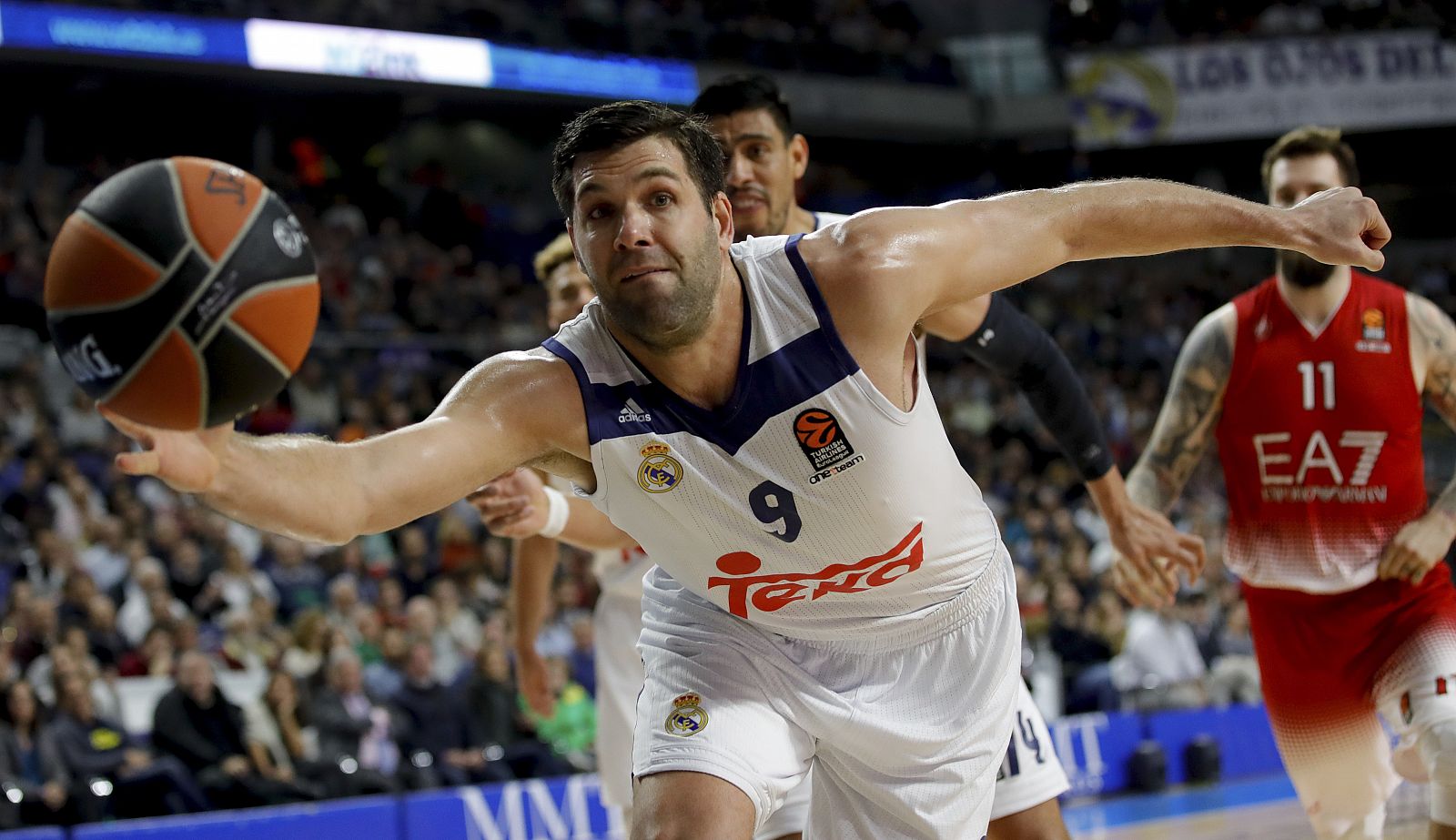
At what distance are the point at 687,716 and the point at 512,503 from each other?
1313 mm

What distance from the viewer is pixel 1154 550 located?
5043 millimetres

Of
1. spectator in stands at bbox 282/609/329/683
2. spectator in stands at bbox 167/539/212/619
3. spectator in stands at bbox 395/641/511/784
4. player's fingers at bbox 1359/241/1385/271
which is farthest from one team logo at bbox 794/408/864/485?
spectator in stands at bbox 167/539/212/619

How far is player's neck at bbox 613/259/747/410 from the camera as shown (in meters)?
3.71

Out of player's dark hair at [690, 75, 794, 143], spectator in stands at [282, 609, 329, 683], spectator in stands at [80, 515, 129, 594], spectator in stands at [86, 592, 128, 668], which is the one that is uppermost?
player's dark hair at [690, 75, 794, 143]

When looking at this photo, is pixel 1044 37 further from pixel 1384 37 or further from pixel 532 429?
pixel 532 429

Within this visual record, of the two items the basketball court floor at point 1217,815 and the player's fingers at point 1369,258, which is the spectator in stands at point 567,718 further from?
the player's fingers at point 1369,258

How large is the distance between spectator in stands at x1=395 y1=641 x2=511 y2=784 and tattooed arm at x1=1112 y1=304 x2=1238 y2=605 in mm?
5589

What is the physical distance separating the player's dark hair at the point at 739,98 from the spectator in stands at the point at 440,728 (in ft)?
19.7

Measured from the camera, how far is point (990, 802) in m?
4.07

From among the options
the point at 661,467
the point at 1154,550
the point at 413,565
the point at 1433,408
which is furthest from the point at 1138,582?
the point at 413,565

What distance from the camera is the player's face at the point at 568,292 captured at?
608 centimetres

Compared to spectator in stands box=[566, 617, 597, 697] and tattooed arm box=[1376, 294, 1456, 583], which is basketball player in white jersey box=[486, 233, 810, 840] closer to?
tattooed arm box=[1376, 294, 1456, 583]

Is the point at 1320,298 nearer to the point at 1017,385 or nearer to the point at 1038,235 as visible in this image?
the point at 1017,385

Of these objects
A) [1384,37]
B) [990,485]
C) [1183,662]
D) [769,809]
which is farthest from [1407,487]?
[1384,37]
